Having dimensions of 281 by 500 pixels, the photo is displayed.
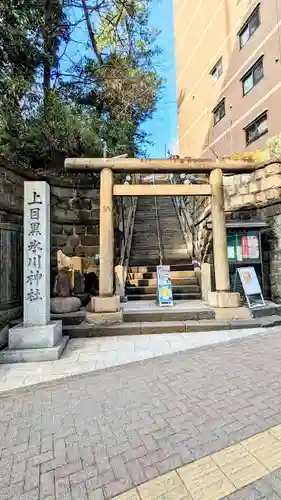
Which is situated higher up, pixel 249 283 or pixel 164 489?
pixel 249 283

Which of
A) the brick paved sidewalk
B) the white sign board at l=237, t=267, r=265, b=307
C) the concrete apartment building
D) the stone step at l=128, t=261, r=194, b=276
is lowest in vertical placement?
the brick paved sidewalk

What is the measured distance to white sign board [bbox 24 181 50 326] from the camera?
16.3 feet

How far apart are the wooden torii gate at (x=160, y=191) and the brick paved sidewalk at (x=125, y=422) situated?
2.51 m

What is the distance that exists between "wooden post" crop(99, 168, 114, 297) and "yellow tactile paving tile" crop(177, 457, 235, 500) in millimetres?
4525

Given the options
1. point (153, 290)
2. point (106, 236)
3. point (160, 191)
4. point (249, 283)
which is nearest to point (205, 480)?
point (106, 236)

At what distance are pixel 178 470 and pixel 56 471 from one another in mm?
889

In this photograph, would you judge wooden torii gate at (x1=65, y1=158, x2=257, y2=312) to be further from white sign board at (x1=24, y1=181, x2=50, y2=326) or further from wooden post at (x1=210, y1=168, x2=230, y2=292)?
white sign board at (x1=24, y1=181, x2=50, y2=326)

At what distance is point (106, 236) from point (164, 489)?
514 centimetres

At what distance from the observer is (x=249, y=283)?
22.8ft

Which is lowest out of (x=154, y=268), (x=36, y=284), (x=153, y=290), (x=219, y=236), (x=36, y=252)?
(x=153, y=290)

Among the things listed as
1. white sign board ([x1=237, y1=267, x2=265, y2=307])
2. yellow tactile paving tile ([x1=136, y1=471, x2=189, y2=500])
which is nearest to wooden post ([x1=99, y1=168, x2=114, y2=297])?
white sign board ([x1=237, y1=267, x2=265, y2=307])

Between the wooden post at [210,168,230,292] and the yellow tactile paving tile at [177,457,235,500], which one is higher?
the wooden post at [210,168,230,292]

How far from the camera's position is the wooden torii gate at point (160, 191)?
652cm

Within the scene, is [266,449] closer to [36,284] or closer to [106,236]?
[36,284]
